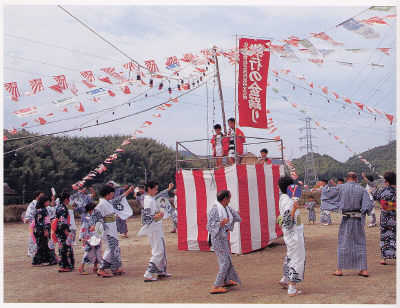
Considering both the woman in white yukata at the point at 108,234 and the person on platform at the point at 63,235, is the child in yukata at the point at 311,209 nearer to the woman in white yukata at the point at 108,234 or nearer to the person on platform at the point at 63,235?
the woman in white yukata at the point at 108,234

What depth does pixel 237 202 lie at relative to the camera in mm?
9508

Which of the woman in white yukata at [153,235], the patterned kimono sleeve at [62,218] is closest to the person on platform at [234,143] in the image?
the woman in white yukata at [153,235]

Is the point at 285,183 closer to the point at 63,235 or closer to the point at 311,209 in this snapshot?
the point at 63,235

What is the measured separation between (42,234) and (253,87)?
20.0 feet

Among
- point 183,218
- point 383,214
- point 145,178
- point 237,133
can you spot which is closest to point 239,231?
point 183,218

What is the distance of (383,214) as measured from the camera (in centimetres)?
805

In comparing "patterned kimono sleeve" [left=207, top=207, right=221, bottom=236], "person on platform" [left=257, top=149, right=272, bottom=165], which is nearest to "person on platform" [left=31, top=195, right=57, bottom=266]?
"patterned kimono sleeve" [left=207, top=207, right=221, bottom=236]

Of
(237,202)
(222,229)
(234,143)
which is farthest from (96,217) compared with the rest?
(234,143)

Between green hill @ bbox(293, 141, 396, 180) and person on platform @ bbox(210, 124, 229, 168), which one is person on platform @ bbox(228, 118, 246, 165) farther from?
green hill @ bbox(293, 141, 396, 180)

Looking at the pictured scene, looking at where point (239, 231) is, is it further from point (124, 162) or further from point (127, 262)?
point (124, 162)

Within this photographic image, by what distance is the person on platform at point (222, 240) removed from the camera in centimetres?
609

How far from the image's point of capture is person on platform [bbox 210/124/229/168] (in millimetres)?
10480

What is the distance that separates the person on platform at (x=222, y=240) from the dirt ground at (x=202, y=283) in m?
0.17

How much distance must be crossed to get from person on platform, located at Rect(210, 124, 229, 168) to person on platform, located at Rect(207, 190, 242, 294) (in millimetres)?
4240
